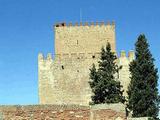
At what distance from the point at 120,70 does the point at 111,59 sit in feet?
19.1

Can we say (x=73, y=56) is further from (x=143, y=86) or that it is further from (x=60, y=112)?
(x=60, y=112)

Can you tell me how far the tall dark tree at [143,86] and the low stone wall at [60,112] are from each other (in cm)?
1412

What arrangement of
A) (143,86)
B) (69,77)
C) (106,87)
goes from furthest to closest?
1. (69,77)
2. (106,87)
3. (143,86)

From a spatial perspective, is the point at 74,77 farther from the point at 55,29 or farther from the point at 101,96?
the point at 101,96

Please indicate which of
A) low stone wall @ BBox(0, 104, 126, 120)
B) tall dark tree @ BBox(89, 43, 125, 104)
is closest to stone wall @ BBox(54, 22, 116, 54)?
tall dark tree @ BBox(89, 43, 125, 104)

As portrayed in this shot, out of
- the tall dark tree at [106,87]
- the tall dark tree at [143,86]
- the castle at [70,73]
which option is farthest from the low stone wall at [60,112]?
the castle at [70,73]

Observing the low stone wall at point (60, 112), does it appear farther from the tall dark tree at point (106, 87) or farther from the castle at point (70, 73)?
the castle at point (70, 73)

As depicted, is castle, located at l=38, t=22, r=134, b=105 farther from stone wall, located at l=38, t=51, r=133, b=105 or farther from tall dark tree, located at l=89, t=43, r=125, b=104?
tall dark tree, located at l=89, t=43, r=125, b=104

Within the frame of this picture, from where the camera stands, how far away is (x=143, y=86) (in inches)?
1308

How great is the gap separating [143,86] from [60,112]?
16.7m

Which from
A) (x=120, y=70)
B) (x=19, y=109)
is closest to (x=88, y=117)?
(x=19, y=109)

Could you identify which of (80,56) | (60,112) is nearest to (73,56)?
(80,56)

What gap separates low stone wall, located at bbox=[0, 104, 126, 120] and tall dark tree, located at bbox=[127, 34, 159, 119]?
556 inches

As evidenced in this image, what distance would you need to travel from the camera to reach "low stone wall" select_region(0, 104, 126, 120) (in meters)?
16.7
